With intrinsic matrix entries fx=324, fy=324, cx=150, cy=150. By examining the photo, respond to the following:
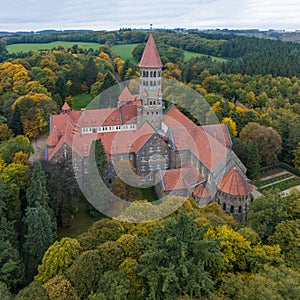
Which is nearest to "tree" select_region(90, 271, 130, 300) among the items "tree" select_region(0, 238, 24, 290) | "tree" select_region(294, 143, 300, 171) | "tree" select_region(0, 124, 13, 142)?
"tree" select_region(0, 238, 24, 290)

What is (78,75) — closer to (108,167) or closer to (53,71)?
(53,71)

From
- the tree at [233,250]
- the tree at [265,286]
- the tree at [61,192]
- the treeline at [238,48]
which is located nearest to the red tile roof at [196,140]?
the tree at [233,250]

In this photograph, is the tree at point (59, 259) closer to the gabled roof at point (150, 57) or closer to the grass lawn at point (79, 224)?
the grass lawn at point (79, 224)

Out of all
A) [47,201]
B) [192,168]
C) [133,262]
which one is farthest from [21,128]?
[133,262]

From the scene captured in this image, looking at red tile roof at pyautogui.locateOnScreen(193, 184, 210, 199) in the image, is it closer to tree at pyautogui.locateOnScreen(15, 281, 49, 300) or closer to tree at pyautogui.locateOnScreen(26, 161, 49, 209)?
tree at pyautogui.locateOnScreen(26, 161, 49, 209)

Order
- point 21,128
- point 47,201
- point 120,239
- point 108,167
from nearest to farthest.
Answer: point 120,239 → point 47,201 → point 108,167 → point 21,128

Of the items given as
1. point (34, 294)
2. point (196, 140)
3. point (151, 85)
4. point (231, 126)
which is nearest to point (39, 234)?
point (34, 294)
